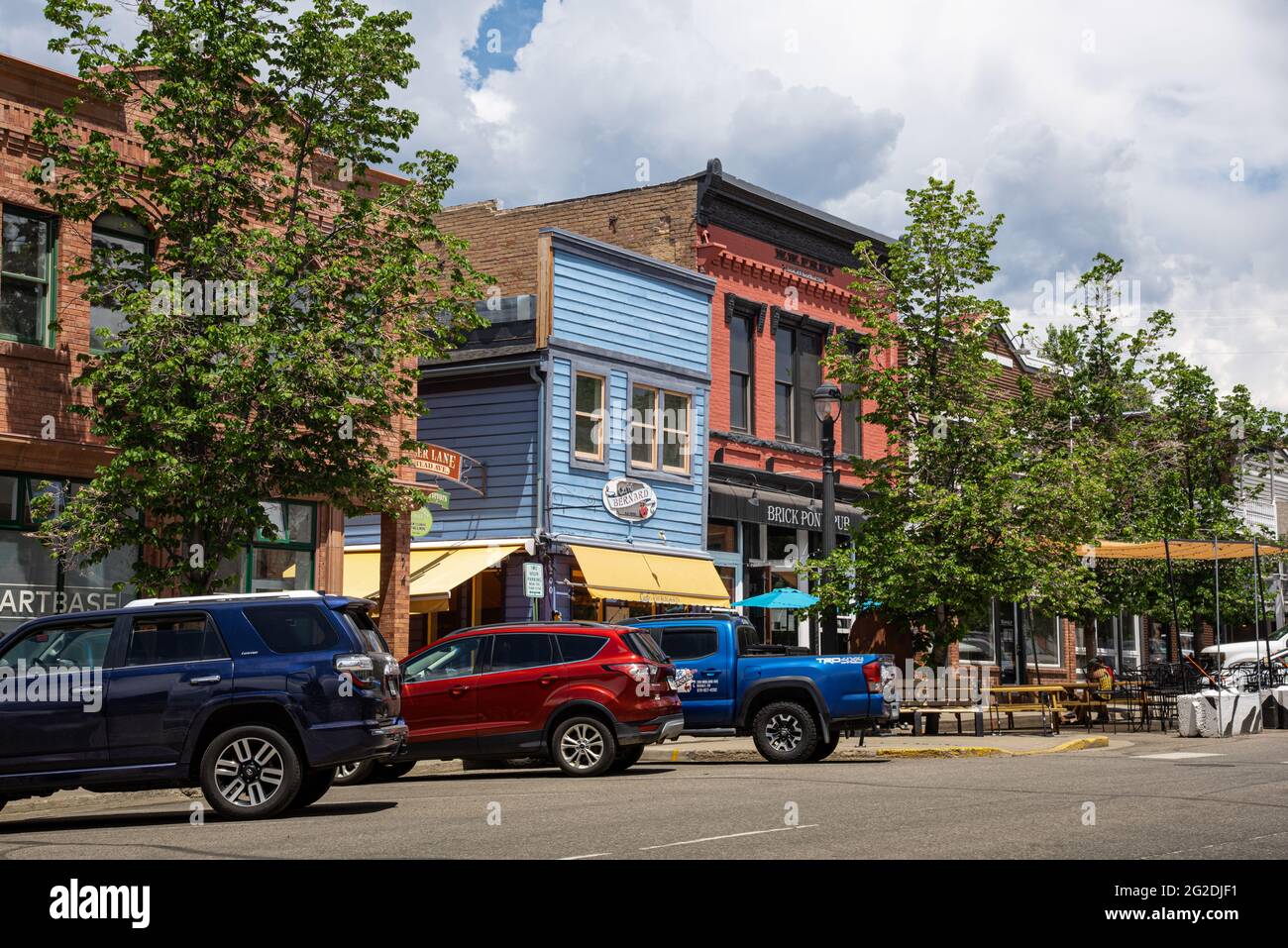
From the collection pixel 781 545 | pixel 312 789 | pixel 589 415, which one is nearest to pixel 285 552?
pixel 589 415

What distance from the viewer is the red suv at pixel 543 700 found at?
17.4 m

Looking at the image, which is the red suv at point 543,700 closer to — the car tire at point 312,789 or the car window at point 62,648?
the car tire at point 312,789

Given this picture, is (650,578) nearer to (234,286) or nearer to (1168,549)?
(1168,549)

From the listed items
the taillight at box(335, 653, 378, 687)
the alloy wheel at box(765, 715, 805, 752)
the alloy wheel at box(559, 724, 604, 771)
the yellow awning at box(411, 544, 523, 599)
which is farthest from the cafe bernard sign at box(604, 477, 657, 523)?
the taillight at box(335, 653, 378, 687)

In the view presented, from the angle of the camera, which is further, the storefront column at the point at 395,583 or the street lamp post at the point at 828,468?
the storefront column at the point at 395,583

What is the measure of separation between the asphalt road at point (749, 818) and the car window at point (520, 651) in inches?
53.5

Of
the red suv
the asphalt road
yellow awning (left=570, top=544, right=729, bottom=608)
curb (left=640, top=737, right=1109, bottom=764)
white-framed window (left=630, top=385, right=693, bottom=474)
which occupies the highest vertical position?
white-framed window (left=630, top=385, right=693, bottom=474)

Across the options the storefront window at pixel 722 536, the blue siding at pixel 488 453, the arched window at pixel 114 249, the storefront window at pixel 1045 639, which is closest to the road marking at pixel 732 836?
the arched window at pixel 114 249

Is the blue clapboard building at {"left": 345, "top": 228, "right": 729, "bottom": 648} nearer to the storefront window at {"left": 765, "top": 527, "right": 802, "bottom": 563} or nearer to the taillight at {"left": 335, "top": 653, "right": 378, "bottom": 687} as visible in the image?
the storefront window at {"left": 765, "top": 527, "right": 802, "bottom": 563}

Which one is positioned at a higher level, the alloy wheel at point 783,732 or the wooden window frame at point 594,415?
the wooden window frame at point 594,415

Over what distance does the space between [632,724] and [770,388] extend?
1682cm

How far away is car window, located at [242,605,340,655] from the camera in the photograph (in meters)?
13.4

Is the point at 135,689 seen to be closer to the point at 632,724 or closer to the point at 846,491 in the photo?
the point at 632,724

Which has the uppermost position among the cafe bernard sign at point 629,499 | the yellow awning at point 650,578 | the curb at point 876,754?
the cafe bernard sign at point 629,499
